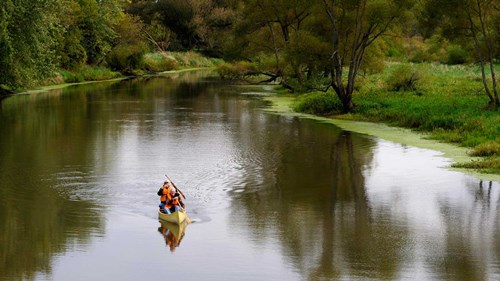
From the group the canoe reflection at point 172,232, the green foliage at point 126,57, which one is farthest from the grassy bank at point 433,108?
the green foliage at point 126,57

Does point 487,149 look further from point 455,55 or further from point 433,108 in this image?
point 455,55

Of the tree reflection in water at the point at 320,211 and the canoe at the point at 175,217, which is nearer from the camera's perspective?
the tree reflection in water at the point at 320,211

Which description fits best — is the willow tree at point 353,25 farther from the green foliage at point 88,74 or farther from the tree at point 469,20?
the green foliage at point 88,74

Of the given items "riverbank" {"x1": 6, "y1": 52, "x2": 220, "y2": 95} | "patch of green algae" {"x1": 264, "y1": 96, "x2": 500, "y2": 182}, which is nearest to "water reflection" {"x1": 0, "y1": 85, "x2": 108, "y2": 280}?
"patch of green algae" {"x1": 264, "y1": 96, "x2": 500, "y2": 182}

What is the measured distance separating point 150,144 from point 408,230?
45.4 feet

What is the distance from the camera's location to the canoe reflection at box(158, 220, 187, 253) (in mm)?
15148

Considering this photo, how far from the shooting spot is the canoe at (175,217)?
16.2m

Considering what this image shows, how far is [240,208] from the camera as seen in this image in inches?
712

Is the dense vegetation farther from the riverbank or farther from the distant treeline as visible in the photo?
the riverbank

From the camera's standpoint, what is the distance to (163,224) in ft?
54.2

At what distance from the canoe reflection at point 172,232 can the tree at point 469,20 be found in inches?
769

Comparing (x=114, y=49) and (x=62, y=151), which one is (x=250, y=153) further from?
(x=114, y=49)

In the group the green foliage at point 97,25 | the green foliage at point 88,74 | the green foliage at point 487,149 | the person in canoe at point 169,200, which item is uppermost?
the green foliage at point 97,25

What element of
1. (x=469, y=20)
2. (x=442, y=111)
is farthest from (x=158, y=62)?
(x=442, y=111)
